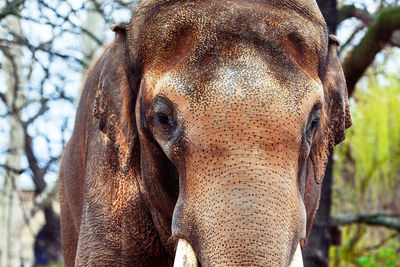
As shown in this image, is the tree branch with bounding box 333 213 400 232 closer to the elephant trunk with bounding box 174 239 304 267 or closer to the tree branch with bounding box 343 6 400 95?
the tree branch with bounding box 343 6 400 95

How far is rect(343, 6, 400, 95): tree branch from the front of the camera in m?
6.28

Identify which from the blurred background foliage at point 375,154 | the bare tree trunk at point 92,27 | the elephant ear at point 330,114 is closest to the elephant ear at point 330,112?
the elephant ear at point 330,114

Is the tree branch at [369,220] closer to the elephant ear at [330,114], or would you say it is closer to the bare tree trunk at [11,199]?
the elephant ear at [330,114]

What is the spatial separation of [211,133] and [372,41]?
428 cm

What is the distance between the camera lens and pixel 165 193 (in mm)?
3098

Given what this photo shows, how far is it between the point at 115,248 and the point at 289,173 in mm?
1232

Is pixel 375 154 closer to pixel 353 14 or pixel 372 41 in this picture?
pixel 353 14

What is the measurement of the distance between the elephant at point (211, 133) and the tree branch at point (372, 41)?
3.07m

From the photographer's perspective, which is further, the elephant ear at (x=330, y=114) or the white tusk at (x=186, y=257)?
the elephant ear at (x=330, y=114)

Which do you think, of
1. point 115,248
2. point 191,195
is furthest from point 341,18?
point 191,195

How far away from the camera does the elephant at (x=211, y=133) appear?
242 cm

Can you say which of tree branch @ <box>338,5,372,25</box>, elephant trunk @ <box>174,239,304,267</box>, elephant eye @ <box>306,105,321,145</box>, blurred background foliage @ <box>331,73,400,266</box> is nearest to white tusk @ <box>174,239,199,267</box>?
elephant trunk @ <box>174,239,304,267</box>

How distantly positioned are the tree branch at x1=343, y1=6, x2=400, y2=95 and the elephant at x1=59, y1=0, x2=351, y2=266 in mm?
3072

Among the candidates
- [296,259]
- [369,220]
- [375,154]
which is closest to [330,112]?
[296,259]
